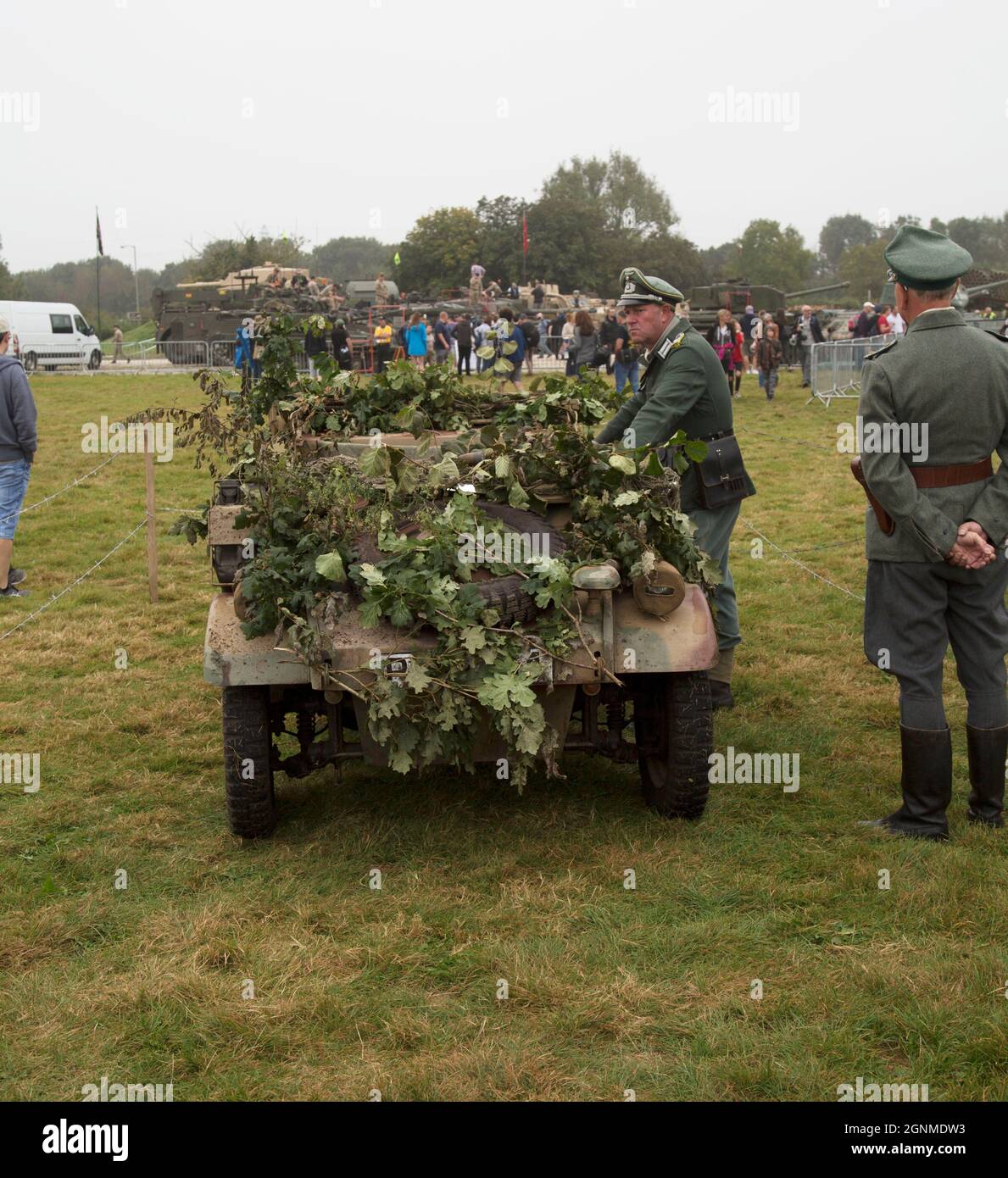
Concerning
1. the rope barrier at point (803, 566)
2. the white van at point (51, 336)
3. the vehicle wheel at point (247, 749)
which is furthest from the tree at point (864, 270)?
the vehicle wheel at point (247, 749)

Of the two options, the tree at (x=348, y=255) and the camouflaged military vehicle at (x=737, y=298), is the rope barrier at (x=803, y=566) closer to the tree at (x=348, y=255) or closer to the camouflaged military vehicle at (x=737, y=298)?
the camouflaged military vehicle at (x=737, y=298)

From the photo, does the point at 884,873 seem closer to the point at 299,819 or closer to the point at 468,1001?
the point at 468,1001

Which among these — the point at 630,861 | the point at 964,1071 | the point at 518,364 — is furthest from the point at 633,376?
the point at 964,1071

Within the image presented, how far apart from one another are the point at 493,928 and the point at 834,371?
805 inches

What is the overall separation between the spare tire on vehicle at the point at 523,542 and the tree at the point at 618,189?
9373 cm

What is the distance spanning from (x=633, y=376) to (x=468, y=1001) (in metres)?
20.4

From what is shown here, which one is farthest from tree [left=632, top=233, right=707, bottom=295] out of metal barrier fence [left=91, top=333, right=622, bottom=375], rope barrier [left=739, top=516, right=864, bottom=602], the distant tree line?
rope barrier [left=739, top=516, right=864, bottom=602]

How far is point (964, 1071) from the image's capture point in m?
3.81

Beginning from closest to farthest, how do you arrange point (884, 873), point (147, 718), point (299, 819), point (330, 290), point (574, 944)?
1. point (574, 944)
2. point (884, 873)
3. point (299, 819)
4. point (147, 718)
5. point (330, 290)

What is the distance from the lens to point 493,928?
189 inches

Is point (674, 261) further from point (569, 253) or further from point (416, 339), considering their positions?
point (416, 339)

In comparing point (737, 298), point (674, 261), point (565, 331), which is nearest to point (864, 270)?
point (674, 261)

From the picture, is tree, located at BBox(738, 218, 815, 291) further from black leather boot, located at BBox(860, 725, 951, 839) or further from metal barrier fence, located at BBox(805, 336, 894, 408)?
black leather boot, located at BBox(860, 725, 951, 839)

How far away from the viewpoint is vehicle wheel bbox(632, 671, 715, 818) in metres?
5.41
